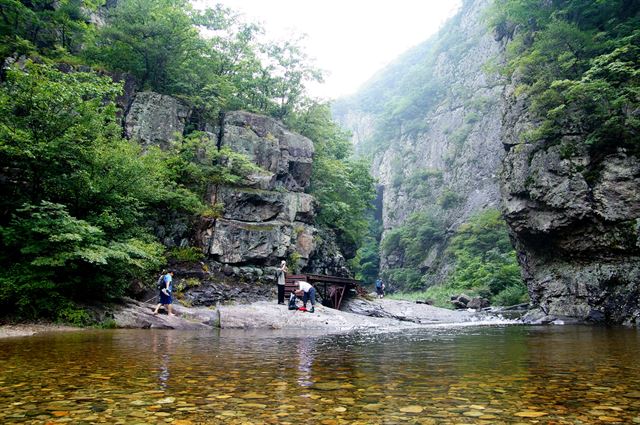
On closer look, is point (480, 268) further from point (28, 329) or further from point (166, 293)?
point (28, 329)

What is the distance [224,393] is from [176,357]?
2.89 m

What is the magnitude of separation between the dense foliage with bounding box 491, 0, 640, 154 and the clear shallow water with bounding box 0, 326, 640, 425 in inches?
723

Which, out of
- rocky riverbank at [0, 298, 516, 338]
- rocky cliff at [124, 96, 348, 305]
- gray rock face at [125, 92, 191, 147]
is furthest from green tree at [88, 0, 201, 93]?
rocky riverbank at [0, 298, 516, 338]

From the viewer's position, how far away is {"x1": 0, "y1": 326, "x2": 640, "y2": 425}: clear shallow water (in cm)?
365

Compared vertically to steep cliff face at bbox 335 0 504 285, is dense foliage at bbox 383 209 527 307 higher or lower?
lower

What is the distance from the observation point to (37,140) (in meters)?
13.5

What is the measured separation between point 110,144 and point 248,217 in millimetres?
9664

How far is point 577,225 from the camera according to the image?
2311cm

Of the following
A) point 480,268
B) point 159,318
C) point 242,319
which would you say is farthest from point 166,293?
point 480,268

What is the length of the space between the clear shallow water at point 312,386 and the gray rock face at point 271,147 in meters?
21.0

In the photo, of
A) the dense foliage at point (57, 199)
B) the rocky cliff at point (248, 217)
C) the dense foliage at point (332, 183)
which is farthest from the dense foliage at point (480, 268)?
the dense foliage at point (57, 199)

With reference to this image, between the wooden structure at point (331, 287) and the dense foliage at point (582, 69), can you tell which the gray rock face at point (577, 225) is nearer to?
the dense foliage at point (582, 69)

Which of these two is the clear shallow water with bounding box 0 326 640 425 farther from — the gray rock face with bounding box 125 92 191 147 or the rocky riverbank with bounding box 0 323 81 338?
the gray rock face with bounding box 125 92 191 147

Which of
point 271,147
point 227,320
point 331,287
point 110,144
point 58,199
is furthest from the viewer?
point 271,147
